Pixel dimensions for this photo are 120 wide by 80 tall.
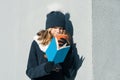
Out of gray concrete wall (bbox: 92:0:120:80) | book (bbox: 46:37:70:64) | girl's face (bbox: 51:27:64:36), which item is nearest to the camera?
book (bbox: 46:37:70:64)

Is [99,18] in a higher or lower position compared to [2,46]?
higher

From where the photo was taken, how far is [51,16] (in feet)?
10.0

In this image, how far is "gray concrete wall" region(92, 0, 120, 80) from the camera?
307cm

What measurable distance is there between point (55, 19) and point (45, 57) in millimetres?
258

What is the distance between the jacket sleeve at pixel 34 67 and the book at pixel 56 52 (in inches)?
3.5

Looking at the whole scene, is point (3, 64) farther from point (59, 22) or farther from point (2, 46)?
point (59, 22)

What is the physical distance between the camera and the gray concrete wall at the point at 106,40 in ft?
10.1

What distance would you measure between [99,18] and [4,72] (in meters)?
0.84

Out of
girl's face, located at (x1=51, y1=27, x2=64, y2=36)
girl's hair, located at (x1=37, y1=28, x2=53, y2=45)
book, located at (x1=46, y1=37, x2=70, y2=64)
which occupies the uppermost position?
girl's face, located at (x1=51, y1=27, x2=64, y2=36)

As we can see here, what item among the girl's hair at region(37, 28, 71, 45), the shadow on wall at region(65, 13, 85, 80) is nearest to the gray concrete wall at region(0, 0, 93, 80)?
the shadow on wall at region(65, 13, 85, 80)

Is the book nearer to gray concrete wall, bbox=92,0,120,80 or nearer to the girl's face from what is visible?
the girl's face

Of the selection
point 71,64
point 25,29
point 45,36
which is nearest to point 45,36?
point 45,36

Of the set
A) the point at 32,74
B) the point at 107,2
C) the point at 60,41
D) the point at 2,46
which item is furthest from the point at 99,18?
the point at 2,46

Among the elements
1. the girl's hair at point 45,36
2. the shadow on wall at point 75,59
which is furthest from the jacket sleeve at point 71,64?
the girl's hair at point 45,36
